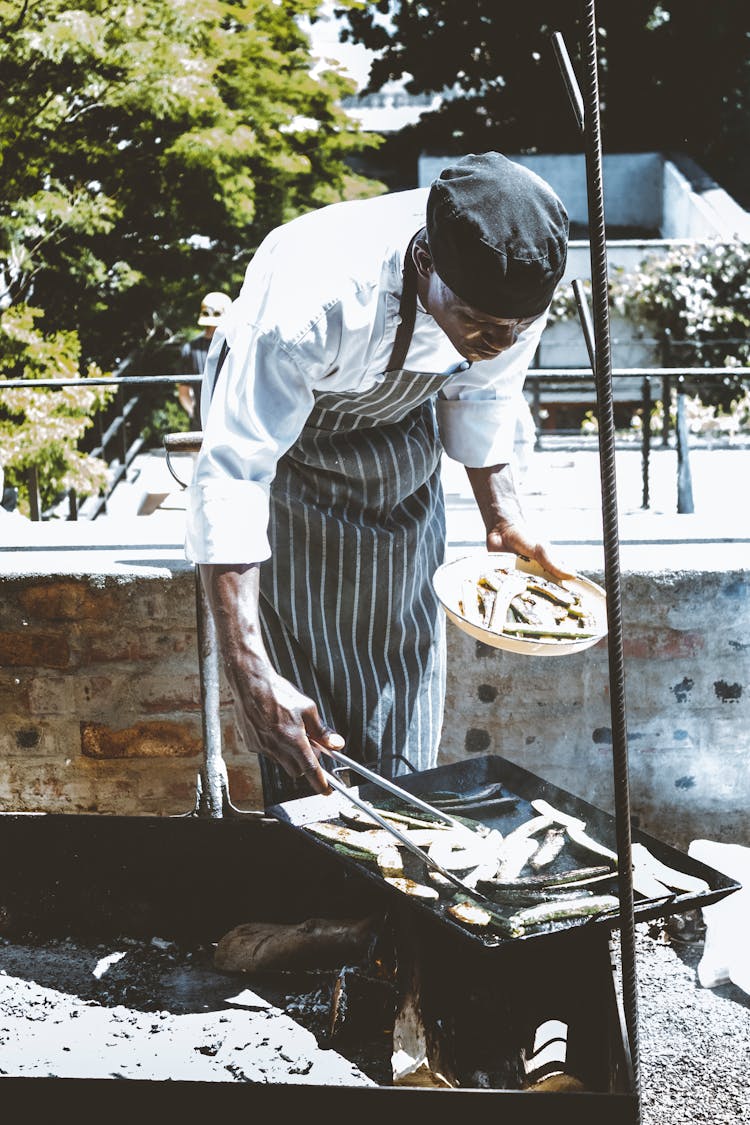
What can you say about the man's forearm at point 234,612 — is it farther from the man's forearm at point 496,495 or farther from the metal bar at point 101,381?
the metal bar at point 101,381

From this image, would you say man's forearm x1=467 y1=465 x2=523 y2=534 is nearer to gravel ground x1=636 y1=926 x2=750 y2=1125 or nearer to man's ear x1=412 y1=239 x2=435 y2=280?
man's ear x1=412 y1=239 x2=435 y2=280

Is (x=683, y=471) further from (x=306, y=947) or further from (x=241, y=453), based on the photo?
(x=241, y=453)

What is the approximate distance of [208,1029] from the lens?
2.40m

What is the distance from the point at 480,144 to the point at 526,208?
23645 millimetres

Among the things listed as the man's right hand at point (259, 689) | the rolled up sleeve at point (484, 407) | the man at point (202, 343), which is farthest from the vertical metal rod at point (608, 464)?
the man at point (202, 343)

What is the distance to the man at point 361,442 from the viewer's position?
2.12m

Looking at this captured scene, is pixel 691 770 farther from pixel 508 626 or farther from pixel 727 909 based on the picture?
pixel 508 626

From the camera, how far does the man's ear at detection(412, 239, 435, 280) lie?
2248 mm

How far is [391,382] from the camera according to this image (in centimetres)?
245

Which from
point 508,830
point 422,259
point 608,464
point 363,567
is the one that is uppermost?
point 422,259

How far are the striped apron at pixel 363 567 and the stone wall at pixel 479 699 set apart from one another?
74 cm

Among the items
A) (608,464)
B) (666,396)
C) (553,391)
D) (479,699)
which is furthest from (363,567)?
(666,396)

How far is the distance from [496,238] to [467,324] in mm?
196

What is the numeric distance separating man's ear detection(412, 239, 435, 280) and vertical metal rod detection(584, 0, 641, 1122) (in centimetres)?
84
